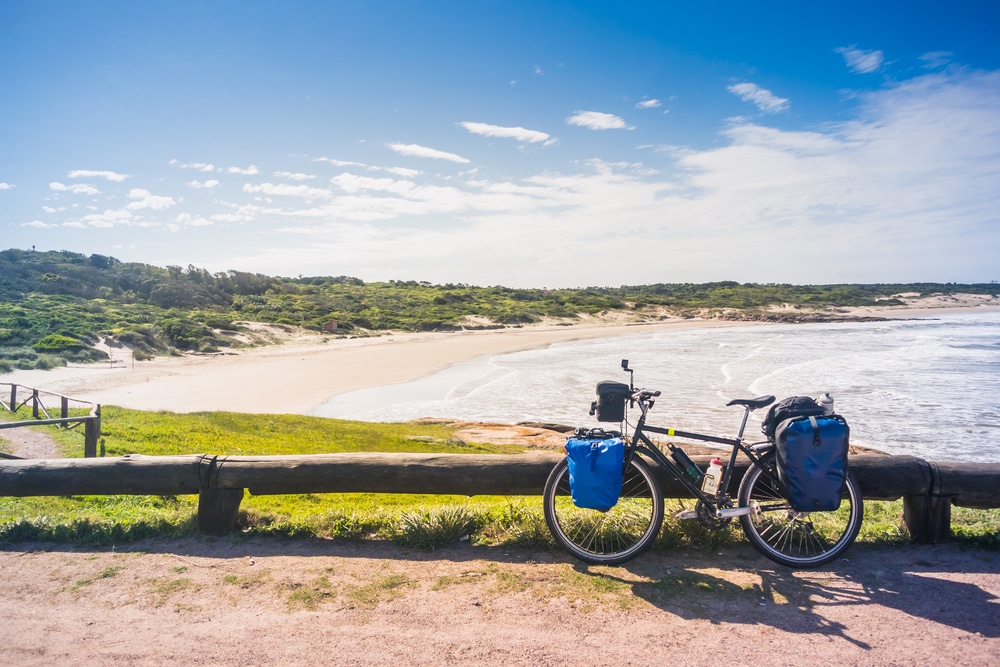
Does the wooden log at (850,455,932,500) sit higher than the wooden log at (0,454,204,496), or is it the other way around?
the wooden log at (850,455,932,500)

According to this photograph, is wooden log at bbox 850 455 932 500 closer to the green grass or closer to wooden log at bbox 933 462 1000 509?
wooden log at bbox 933 462 1000 509

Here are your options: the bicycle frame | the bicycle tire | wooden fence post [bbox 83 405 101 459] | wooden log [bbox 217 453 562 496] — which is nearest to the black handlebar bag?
the bicycle frame

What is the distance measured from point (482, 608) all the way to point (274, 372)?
2996 centimetres

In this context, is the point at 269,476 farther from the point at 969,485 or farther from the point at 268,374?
the point at 268,374

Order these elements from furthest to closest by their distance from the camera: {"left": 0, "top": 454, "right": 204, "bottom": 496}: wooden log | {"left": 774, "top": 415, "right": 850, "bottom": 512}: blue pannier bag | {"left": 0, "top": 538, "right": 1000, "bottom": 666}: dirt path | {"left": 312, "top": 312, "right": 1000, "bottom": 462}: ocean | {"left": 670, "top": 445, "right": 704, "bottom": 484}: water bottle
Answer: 1. {"left": 312, "top": 312, "right": 1000, "bottom": 462}: ocean
2. {"left": 0, "top": 454, "right": 204, "bottom": 496}: wooden log
3. {"left": 670, "top": 445, "right": 704, "bottom": 484}: water bottle
4. {"left": 774, "top": 415, "right": 850, "bottom": 512}: blue pannier bag
5. {"left": 0, "top": 538, "right": 1000, "bottom": 666}: dirt path

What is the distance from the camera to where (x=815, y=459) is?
4527mm

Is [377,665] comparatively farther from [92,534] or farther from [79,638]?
[92,534]

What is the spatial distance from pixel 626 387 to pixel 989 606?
9.38 ft

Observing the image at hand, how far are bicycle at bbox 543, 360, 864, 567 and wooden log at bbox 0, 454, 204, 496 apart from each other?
3.41m

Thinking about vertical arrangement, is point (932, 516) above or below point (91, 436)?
above

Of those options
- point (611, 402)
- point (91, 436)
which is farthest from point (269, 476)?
point (91, 436)

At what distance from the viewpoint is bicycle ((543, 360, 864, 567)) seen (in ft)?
15.7

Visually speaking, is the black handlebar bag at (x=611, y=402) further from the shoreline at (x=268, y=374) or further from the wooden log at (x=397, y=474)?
the shoreline at (x=268, y=374)

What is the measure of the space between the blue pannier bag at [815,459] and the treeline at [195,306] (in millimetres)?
34158
